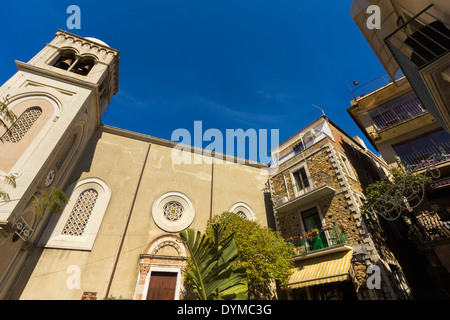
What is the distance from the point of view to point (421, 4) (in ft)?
19.1

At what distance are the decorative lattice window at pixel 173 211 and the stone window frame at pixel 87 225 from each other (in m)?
3.32

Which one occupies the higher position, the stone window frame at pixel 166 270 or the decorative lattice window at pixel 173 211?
the decorative lattice window at pixel 173 211

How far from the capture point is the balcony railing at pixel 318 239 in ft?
33.4

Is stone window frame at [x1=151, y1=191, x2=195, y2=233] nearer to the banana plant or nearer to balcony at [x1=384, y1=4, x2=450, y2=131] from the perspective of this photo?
the banana plant

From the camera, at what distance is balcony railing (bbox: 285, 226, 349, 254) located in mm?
10172

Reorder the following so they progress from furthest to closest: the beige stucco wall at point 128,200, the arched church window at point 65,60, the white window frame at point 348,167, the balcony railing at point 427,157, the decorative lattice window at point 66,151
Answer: the arched church window at point 65,60 → the white window frame at point 348,167 → the balcony railing at point 427,157 → the decorative lattice window at point 66,151 → the beige stucco wall at point 128,200

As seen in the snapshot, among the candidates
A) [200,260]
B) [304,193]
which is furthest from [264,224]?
[200,260]

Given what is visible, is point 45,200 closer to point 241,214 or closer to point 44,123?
point 44,123

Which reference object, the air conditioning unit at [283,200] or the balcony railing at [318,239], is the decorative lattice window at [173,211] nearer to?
the air conditioning unit at [283,200]

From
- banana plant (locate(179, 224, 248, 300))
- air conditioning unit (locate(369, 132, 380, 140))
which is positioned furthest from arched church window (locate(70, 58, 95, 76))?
air conditioning unit (locate(369, 132, 380, 140))

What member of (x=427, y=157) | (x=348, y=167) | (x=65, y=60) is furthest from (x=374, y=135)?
(x=65, y=60)

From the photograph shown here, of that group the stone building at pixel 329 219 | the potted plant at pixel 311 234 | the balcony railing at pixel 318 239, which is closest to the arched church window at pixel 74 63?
the stone building at pixel 329 219

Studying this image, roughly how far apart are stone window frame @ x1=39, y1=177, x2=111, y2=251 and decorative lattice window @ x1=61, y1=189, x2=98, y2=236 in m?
0.15

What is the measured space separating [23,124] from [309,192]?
44.9 ft
